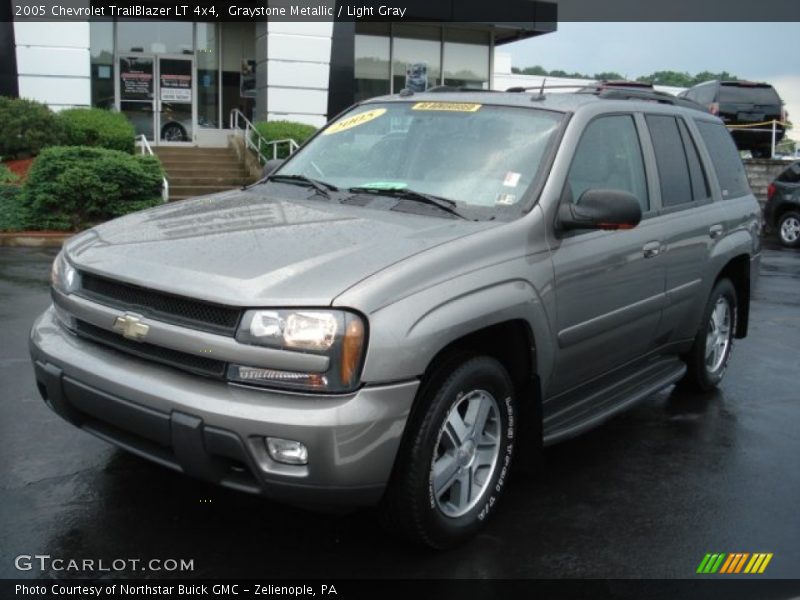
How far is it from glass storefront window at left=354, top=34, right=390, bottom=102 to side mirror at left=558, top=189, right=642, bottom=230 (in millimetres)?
20541

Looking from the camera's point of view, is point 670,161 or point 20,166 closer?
point 670,161

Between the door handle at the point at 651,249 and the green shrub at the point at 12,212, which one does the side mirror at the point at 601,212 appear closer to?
the door handle at the point at 651,249

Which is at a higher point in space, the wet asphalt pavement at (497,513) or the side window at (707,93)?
the side window at (707,93)

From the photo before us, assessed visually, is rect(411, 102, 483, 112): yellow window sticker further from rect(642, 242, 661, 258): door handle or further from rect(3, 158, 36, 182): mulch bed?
rect(3, 158, 36, 182): mulch bed

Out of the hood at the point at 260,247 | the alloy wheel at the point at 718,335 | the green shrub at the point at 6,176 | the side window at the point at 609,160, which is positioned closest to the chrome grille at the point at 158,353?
the hood at the point at 260,247

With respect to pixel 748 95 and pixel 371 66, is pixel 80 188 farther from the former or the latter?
pixel 748 95

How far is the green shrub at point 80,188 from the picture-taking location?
43.3ft

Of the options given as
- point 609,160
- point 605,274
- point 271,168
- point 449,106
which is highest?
point 449,106

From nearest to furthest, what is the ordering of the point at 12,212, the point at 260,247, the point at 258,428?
1. the point at 258,428
2. the point at 260,247
3. the point at 12,212

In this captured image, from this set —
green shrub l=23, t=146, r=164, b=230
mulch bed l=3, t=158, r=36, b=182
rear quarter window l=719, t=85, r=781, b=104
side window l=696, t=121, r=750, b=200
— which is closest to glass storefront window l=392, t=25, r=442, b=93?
rear quarter window l=719, t=85, r=781, b=104

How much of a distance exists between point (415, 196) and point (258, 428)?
5.24ft

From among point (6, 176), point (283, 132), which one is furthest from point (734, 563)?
point (283, 132)

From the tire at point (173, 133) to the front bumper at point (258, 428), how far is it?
1964 centimetres

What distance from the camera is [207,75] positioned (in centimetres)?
2261
